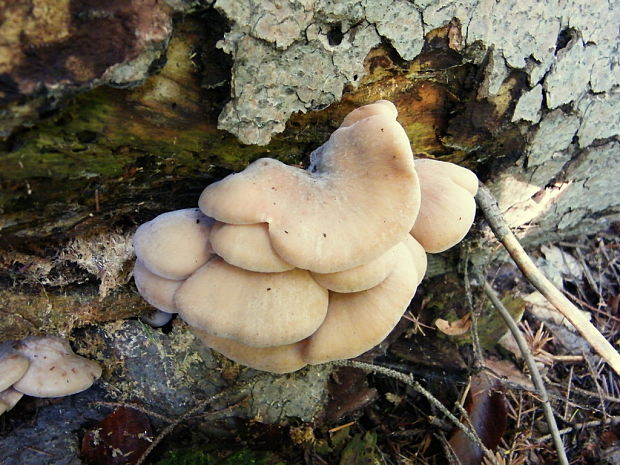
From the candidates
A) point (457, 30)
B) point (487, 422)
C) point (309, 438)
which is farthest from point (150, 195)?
point (487, 422)

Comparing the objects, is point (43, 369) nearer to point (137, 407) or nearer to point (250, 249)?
A: point (137, 407)

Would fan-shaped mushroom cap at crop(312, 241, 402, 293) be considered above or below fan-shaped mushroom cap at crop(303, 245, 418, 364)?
above

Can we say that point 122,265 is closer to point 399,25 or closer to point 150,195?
point 150,195

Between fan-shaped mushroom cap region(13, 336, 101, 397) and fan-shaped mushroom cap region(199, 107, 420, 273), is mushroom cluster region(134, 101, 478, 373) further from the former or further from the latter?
fan-shaped mushroom cap region(13, 336, 101, 397)

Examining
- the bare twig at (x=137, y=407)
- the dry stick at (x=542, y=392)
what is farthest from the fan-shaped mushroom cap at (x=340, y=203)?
the dry stick at (x=542, y=392)

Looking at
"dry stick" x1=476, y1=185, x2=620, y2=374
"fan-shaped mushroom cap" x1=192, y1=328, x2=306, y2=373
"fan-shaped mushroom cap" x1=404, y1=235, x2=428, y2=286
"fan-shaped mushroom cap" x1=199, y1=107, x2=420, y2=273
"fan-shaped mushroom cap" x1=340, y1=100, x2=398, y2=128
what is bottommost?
"fan-shaped mushroom cap" x1=192, y1=328, x2=306, y2=373

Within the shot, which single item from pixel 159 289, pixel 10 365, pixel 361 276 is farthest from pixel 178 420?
pixel 361 276

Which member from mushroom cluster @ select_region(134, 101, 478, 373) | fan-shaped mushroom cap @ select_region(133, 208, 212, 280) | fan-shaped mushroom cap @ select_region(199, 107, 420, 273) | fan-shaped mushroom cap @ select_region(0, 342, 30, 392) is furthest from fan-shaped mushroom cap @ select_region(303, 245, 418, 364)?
fan-shaped mushroom cap @ select_region(0, 342, 30, 392)
